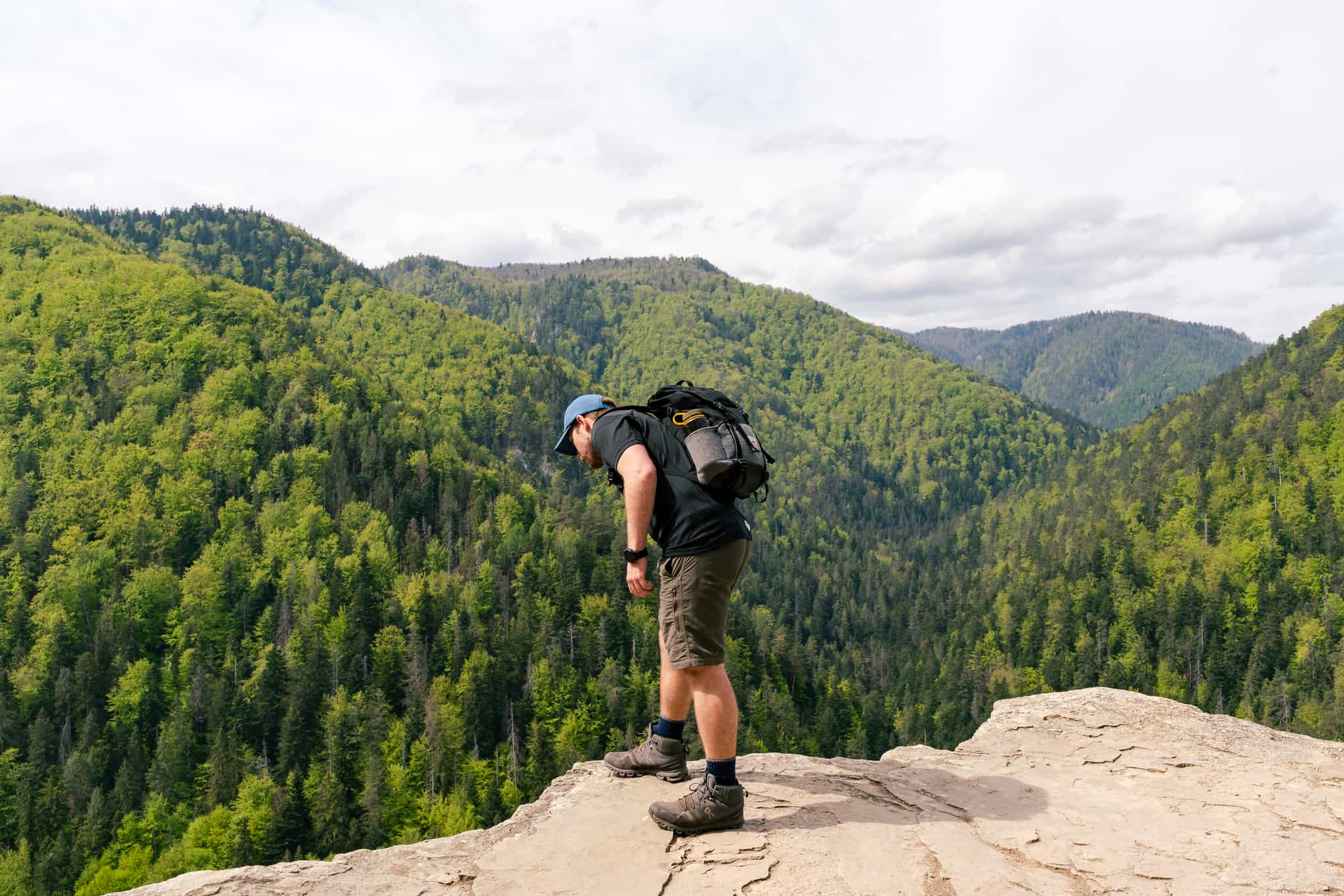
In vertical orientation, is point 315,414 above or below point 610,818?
above

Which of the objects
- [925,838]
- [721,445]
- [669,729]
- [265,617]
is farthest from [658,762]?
[265,617]

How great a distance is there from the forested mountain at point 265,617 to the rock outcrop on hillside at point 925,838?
71.5 metres

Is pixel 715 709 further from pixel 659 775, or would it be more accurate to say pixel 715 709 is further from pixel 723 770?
pixel 659 775

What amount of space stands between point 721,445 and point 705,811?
136 inches

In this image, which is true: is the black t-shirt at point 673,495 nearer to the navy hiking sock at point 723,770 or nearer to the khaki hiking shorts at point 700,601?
the khaki hiking shorts at point 700,601

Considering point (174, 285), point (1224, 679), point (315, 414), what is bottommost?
point (1224, 679)

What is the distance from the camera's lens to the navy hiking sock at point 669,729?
8.93 metres

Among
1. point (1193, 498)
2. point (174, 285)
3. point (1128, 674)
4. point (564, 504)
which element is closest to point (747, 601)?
point (564, 504)

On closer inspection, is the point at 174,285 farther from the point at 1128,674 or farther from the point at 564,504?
the point at 1128,674

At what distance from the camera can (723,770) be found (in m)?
7.82

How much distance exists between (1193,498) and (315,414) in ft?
544

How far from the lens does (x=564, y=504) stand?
446ft

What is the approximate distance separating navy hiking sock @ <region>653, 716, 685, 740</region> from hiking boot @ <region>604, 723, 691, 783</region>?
Answer: 0.03 meters

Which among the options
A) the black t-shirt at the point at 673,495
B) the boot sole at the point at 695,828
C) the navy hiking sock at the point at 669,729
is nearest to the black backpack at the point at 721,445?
the black t-shirt at the point at 673,495
